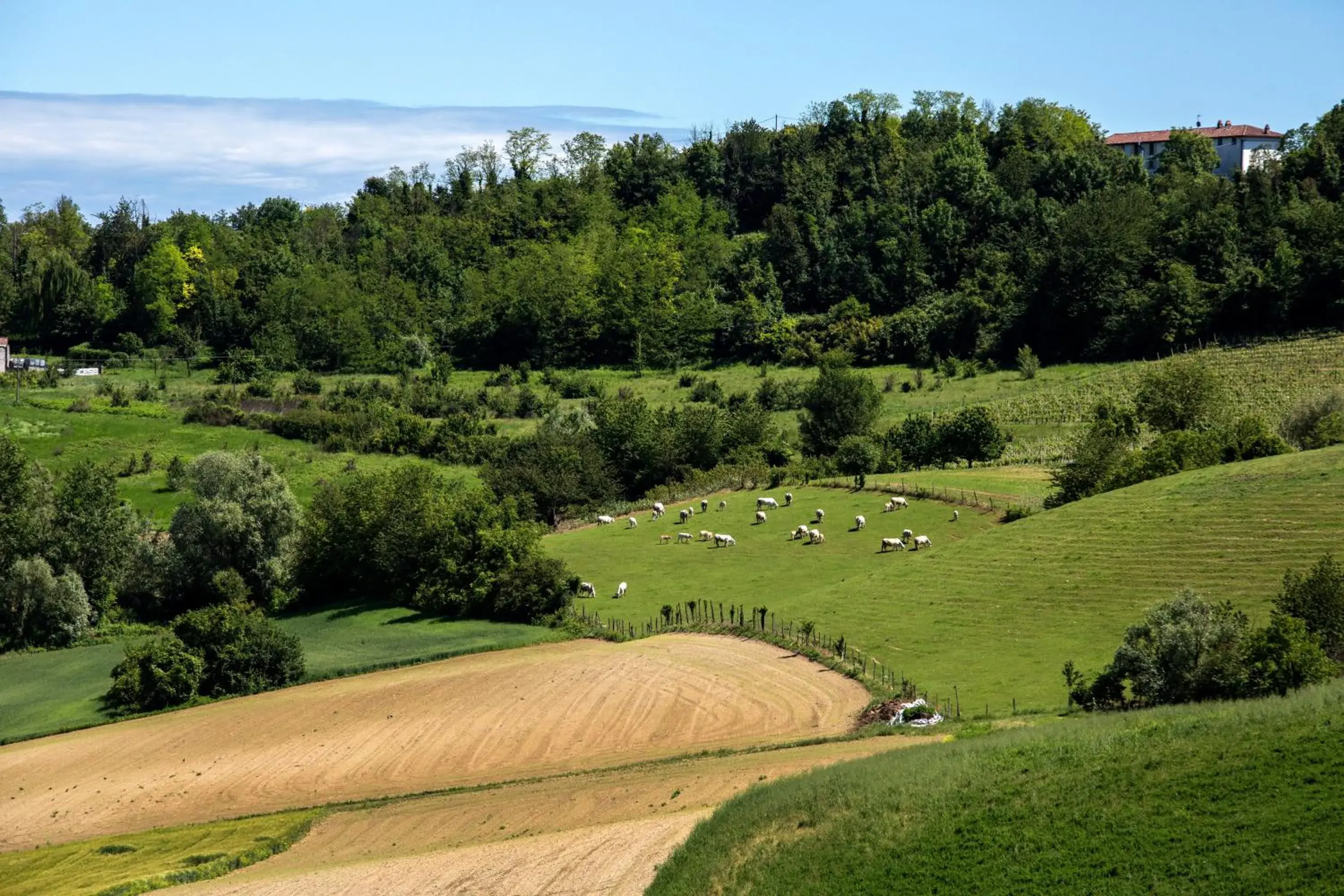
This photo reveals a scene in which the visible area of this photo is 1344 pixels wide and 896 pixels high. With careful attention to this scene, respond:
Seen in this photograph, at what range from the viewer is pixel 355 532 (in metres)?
78.1

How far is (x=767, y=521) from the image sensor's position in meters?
79.9

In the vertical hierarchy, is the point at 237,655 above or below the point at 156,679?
above

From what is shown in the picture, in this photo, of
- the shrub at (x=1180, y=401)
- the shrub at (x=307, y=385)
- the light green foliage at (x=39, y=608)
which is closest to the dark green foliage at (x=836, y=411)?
the shrub at (x=1180, y=401)

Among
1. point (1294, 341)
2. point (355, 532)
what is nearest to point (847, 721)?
point (355, 532)

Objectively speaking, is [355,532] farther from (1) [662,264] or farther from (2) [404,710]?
(1) [662,264]

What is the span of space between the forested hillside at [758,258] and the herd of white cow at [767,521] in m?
46.1

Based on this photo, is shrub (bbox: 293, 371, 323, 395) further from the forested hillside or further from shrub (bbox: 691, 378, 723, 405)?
shrub (bbox: 691, 378, 723, 405)

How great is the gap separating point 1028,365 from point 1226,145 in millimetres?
67866

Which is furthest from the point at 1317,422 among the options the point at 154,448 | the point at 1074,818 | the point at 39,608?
the point at 154,448

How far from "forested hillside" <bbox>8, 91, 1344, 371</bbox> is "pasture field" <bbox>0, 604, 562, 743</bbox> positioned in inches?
2657

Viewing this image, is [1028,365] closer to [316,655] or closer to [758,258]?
[758,258]

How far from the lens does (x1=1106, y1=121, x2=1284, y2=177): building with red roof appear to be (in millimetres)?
161000

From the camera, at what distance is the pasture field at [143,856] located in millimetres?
39031

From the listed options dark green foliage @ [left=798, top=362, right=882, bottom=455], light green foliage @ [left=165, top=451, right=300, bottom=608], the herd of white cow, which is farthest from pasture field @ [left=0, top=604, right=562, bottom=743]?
dark green foliage @ [left=798, top=362, right=882, bottom=455]
